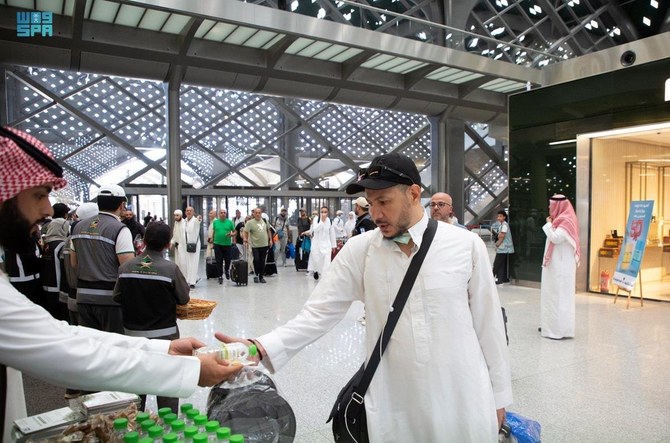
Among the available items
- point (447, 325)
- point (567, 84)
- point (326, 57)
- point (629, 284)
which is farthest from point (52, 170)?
point (326, 57)

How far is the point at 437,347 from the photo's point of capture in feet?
6.11

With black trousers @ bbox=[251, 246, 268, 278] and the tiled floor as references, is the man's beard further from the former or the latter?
black trousers @ bbox=[251, 246, 268, 278]

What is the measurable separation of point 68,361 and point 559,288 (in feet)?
20.4

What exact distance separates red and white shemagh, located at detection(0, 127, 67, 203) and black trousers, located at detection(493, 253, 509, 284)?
10.8m

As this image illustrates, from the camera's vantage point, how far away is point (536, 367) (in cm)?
505

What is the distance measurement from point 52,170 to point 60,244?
4428 millimetres

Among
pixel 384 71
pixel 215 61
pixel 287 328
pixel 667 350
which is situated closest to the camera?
pixel 287 328

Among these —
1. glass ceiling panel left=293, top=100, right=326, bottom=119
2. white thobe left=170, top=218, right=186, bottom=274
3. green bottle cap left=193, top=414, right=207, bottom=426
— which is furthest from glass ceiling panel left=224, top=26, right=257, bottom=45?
glass ceiling panel left=293, top=100, right=326, bottom=119

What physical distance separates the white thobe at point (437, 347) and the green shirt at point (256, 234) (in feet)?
31.1

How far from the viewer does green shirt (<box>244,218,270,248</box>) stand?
1141 cm

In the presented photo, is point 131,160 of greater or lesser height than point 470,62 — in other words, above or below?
below

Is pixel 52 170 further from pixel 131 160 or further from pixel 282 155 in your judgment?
pixel 282 155

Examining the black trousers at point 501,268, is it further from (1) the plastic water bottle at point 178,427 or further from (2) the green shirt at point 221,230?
(1) the plastic water bottle at point 178,427

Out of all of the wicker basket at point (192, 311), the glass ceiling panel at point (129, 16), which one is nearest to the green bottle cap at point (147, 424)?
the wicker basket at point (192, 311)
